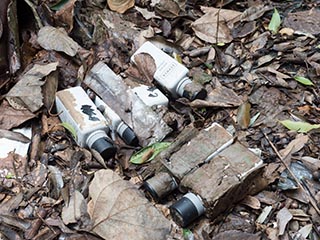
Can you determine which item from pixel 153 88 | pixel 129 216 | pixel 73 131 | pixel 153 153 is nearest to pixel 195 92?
pixel 153 88

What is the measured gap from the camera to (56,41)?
2.37 meters

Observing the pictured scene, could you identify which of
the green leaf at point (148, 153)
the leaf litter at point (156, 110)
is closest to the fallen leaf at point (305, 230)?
the leaf litter at point (156, 110)

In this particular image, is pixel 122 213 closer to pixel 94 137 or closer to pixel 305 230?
pixel 94 137

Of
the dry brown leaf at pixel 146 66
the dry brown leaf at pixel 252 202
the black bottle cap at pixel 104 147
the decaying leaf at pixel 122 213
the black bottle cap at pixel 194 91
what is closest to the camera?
the decaying leaf at pixel 122 213

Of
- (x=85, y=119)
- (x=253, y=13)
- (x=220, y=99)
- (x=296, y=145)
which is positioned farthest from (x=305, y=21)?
(x=85, y=119)

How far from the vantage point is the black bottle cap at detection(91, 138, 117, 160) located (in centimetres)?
196

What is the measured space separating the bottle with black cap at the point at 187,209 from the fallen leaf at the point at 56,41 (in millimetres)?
896

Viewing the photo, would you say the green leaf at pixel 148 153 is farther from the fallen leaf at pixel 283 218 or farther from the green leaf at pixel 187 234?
the fallen leaf at pixel 283 218

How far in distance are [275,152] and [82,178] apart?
2.31 feet

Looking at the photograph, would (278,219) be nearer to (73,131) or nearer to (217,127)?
(217,127)

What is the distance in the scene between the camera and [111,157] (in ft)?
6.61

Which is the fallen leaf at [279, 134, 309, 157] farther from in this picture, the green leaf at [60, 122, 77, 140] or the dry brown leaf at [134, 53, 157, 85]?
the green leaf at [60, 122, 77, 140]

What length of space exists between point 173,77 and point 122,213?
27.3 inches

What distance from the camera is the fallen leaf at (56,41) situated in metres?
2.35
